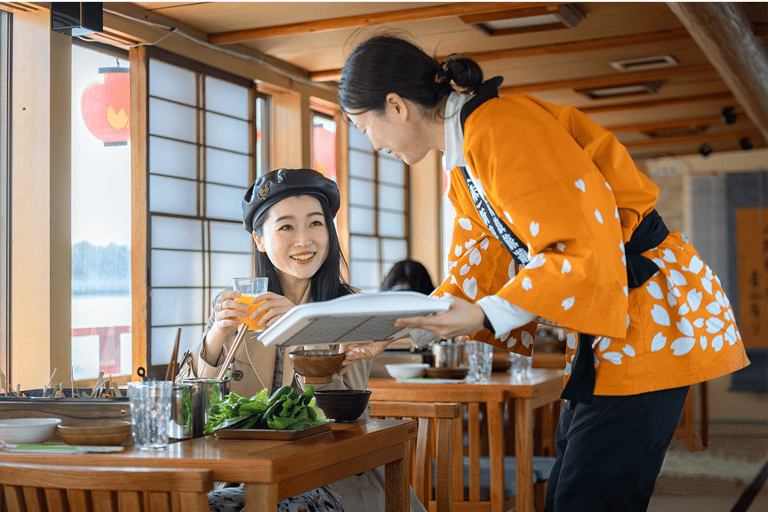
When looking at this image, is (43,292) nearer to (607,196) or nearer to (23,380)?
(23,380)

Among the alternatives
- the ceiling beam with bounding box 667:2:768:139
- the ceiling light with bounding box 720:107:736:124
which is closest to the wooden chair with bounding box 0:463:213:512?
the ceiling beam with bounding box 667:2:768:139

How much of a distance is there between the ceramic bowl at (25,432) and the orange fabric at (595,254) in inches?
31.6

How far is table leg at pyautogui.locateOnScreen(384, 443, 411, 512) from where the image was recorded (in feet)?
5.21

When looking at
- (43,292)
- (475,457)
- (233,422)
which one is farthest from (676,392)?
(43,292)

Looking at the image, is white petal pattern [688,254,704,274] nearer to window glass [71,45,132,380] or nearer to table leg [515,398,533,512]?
table leg [515,398,533,512]

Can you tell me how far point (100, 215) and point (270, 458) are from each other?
11.3ft

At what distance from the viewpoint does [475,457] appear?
258 cm

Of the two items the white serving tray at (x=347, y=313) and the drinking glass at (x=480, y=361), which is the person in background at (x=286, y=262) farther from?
the drinking glass at (x=480, y=361)

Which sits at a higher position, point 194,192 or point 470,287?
point 194,192

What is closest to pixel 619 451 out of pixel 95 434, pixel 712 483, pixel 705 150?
pixel 95 434

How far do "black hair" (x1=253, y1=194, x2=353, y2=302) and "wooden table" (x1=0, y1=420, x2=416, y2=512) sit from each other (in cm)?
77

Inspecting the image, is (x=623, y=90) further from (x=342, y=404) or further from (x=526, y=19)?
(x=342, y=404)

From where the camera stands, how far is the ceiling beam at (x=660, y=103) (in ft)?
21.2

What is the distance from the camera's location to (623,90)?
6.21 metres
